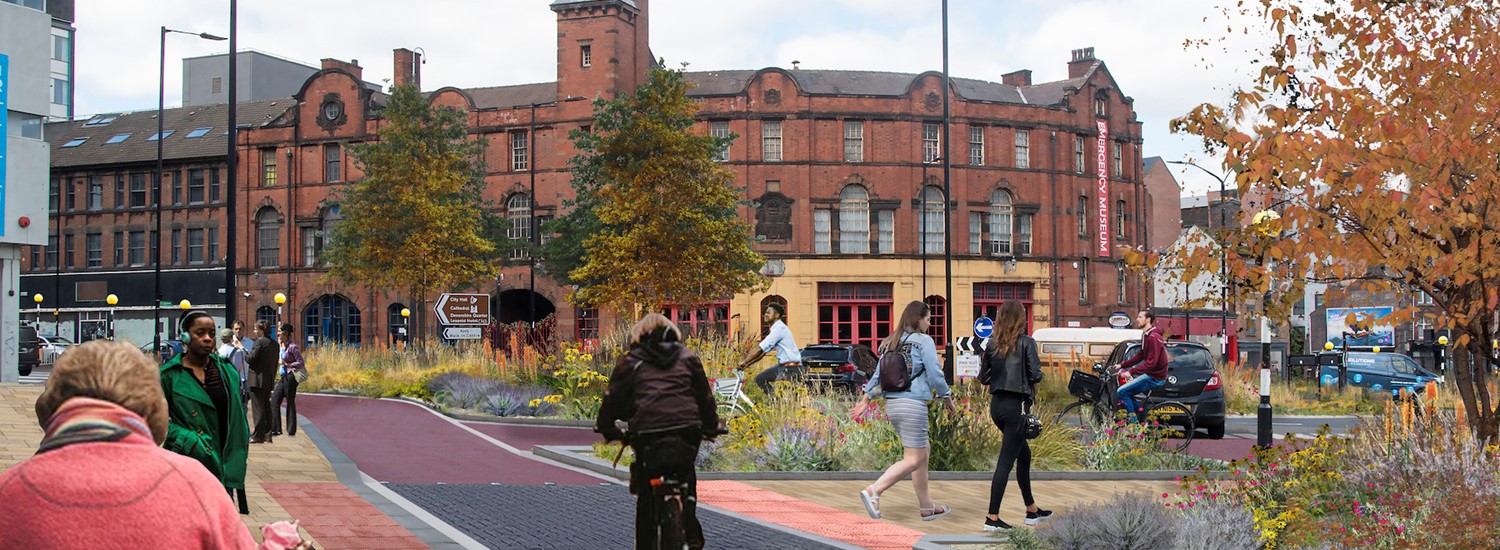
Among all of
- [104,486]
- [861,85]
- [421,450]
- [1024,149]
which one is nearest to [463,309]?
[421,450]

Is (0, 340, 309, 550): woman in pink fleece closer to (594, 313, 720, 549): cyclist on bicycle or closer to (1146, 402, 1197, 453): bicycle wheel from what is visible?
(594, 313, 720, 549): cyclist on bicycle

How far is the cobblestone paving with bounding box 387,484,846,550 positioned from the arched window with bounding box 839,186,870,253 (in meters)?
39.3

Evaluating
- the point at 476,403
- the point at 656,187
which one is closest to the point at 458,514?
the point at 476,403

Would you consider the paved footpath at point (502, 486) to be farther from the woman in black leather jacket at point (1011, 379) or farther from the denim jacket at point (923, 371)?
the woman in black leather jacket at point (1011, 379)

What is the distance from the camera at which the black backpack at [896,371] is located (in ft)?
34.3

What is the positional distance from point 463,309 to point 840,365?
27.8 feet

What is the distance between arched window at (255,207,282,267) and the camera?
5938cm

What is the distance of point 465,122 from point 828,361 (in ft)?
93.9

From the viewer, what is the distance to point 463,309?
31.4 metres

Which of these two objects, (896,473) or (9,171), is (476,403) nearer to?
(9,171)

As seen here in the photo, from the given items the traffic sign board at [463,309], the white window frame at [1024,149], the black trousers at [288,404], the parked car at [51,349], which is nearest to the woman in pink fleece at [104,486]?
the black trousers at [288,404]

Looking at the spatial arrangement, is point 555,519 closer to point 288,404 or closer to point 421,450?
point 421,450

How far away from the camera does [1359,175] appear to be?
800 cm

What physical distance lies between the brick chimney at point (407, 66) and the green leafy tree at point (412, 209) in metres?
15.1
